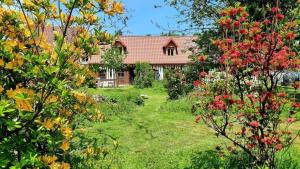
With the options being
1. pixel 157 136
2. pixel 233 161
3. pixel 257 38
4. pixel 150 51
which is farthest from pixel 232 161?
pixel 150 51

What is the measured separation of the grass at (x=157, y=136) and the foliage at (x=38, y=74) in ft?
6.12

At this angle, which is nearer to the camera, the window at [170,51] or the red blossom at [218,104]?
the red blossom at [218,104]

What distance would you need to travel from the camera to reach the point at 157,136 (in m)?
13.1

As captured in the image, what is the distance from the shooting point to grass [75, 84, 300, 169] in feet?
30.9

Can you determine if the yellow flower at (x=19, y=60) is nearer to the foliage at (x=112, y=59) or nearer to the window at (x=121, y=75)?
the foliage at (x=112, y=59)

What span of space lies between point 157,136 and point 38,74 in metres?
9.24

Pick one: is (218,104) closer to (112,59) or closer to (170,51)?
(112,59)

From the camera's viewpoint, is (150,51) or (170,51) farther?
(170,51)

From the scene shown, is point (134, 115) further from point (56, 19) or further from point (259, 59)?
point (56, 19)

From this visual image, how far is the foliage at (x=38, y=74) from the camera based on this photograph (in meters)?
4.12

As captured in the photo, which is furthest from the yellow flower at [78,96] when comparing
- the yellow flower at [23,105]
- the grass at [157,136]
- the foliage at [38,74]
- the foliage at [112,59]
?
the foliage at [112,59]

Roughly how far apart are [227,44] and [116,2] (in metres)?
3.61

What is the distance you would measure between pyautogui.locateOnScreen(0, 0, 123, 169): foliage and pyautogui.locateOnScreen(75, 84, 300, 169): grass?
187 centimetres

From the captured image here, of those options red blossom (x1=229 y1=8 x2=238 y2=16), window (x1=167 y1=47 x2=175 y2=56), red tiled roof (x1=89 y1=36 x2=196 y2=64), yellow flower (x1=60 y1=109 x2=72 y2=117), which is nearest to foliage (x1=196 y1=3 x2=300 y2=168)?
red blossom (x1=229 y1=8 x2=238 y2=16)
